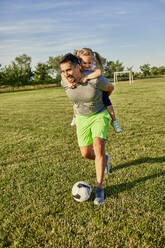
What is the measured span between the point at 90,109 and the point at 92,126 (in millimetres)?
280

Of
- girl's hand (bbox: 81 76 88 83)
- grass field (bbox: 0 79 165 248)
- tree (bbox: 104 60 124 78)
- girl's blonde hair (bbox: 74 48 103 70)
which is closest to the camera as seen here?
grass field (bbox: 0 79 165 248)

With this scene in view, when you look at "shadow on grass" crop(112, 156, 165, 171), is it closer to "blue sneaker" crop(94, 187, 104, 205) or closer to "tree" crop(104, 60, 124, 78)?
"blue sneaker" crop(94, 187, 104, 205)

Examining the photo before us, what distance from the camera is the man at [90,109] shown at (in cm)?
330

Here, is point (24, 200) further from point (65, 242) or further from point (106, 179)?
point (106, 179)

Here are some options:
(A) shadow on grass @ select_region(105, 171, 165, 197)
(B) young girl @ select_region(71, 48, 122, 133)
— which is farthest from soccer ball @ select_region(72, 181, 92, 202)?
(B) young girl @ select_region(71, 48, 122, 133)

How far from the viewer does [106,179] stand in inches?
160

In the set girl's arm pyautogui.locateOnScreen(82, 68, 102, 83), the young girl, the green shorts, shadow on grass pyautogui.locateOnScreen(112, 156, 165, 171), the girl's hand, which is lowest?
shadow on grass pyautogui.locateOnScreen(112, 156, 165, 171)

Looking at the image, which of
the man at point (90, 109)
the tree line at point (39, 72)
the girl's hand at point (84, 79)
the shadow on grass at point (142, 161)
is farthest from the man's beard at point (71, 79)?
the tree line at point (39, 72)

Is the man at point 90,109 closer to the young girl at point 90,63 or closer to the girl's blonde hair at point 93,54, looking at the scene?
the young girl at point 90,63

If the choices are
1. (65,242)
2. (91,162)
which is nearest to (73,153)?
(91,162)

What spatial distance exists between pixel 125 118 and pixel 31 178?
6268mm

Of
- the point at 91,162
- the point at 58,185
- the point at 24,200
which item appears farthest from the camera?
the point at 91,162

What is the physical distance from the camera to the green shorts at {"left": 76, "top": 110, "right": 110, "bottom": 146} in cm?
359

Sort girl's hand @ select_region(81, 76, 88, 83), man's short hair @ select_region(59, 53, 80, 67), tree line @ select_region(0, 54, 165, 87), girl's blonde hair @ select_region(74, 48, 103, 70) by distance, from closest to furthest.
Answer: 1. man's short hair @ select_region(59, 53, 80, 67)
2. girl's hand @ select_region(81, 76, 88, 83)
3. girl's blonde hair @ select_region(74, 48, 103, 70)
4. tree line @ select_region(0, 54, 165, 87)
